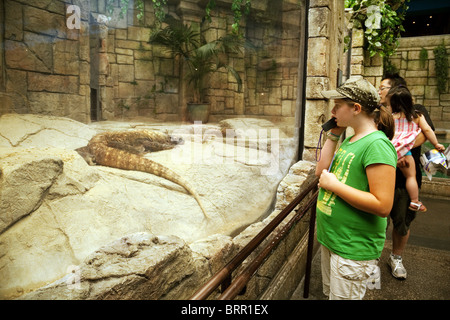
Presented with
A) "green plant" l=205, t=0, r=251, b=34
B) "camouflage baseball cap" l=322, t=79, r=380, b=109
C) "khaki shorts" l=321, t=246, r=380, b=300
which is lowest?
"khaki shorts" l=321, t=246, r=380, b=300

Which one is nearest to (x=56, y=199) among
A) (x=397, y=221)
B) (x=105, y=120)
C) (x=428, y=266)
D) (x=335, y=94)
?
(x=105, y=120)

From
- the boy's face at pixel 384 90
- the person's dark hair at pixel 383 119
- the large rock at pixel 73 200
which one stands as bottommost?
the large rock at pixel 73 200

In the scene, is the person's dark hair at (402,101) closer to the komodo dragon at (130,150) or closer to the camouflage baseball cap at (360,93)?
the camouflage baseball cap at (360,93)

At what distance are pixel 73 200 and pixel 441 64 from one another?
11.0m

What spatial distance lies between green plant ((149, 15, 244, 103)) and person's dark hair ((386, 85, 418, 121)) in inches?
55.6

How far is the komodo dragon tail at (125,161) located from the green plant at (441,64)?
10632mm

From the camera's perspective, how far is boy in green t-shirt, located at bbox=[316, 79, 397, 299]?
3.70 feet

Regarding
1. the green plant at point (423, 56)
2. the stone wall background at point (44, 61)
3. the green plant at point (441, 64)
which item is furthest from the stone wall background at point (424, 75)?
the stone wall background at point (44, 61)

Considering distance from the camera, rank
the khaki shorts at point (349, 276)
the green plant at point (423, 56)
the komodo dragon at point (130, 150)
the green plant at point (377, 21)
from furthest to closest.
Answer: the green plant at point (423, 56), the green plant at point (377, 21), the khaki shorts at point (349, 276), the komodo dragon at point (130, 150)

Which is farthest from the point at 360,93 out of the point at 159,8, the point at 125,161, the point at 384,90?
the point at 384,90

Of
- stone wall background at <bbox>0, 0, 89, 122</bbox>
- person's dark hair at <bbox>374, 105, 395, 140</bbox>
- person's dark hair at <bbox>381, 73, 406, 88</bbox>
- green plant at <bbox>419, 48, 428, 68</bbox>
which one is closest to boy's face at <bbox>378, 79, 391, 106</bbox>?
person's dark hair at <bbox>381, 73, 406, 88</bbox>

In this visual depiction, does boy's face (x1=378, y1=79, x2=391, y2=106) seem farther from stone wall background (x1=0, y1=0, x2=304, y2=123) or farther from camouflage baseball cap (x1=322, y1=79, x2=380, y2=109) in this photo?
stone wall background (x1=0, y1=0, x2=304, y2=123)

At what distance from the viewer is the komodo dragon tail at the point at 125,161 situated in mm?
946

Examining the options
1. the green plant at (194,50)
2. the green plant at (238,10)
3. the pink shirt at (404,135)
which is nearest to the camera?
the green plant at (194,50)
